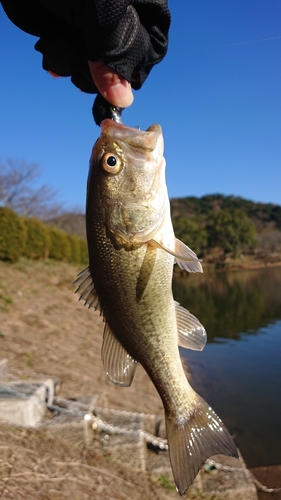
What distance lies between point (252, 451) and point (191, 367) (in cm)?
537

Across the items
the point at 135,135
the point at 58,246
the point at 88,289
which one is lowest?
the point at 58,246

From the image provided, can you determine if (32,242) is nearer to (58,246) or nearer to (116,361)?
(58,246)

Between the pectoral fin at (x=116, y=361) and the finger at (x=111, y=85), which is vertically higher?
the finger at (x=111, y=85)

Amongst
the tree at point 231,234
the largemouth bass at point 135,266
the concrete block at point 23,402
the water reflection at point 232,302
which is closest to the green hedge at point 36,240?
the water reflection at point 232,302

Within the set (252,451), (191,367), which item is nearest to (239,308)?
(191,367)

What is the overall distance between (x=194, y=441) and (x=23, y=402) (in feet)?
10.6

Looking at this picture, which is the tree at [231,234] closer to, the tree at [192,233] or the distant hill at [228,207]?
the tree at [192,233]

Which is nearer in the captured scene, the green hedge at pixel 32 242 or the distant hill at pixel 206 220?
the green hedge at pixel 32 242

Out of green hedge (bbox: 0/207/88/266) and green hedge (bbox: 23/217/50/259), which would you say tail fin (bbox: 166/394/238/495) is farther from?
green hedge (bbox: 23/217/50/259)

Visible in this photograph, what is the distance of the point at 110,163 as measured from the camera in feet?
6.34

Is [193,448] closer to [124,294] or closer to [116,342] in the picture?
[116,342]

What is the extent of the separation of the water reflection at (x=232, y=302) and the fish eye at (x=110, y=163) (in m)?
14.1

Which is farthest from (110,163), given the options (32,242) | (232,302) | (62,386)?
(232,302)

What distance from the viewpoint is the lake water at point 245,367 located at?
25.4 ft
